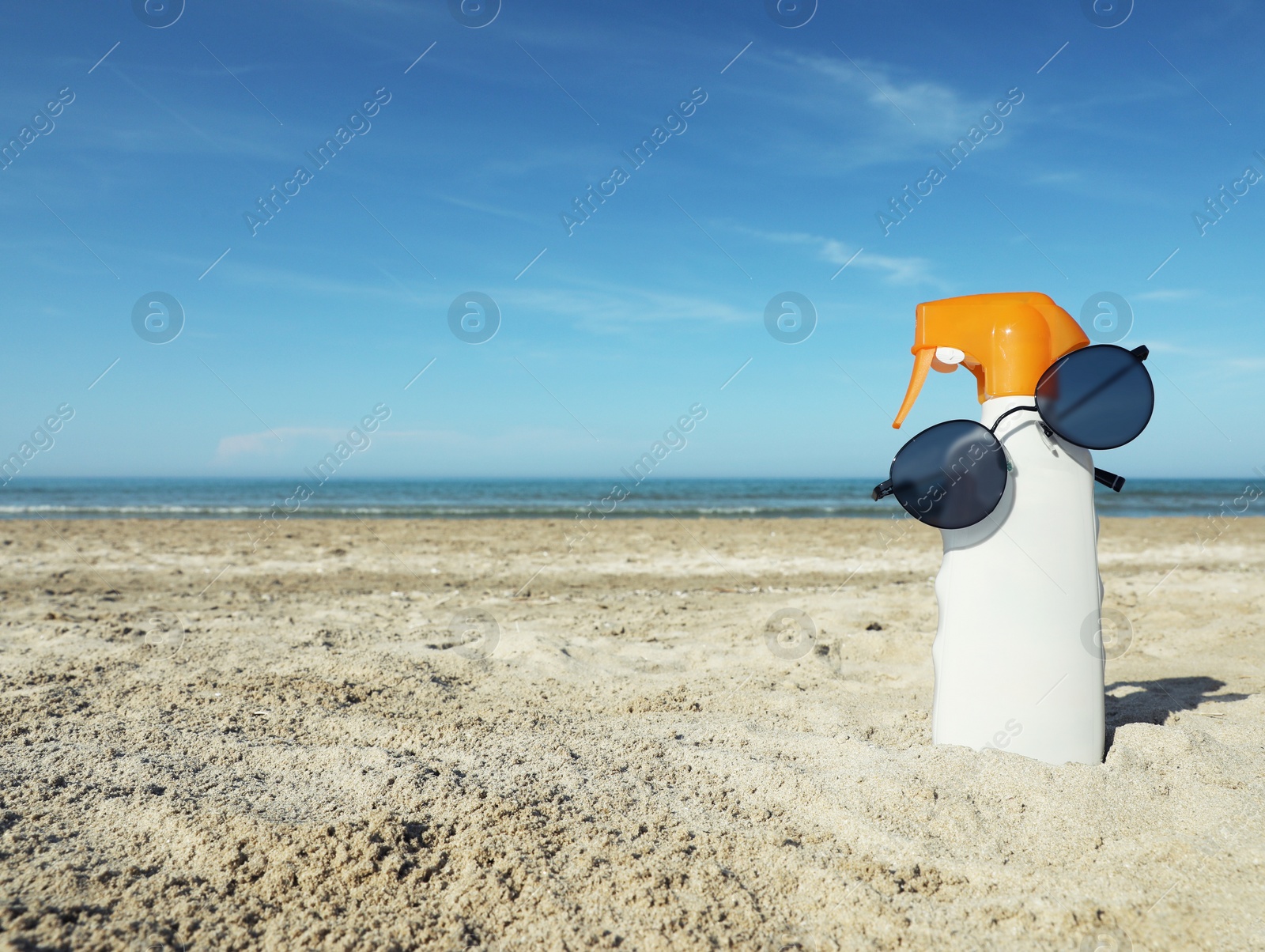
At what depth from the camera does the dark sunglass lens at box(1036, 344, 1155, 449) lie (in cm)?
282

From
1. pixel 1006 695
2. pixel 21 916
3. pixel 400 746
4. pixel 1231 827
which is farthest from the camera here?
pixel 400 746

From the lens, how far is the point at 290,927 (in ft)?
6.48

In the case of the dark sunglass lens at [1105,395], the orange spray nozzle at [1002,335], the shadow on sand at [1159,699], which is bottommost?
the shadow on sand at [1159,699]

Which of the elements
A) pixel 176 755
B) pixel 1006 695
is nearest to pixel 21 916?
pixel 176 755

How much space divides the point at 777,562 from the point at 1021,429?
7.67 metres

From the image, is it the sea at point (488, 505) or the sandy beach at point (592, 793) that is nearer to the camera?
the sandy beach at point (592, 793)

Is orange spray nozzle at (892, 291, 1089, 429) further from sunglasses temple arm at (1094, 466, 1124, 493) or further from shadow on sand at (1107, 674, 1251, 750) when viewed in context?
shadow on sand at (1107, 674, 1251, 750)

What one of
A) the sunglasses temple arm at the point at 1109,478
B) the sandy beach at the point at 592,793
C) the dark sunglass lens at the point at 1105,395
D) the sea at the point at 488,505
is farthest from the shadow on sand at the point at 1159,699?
the sea at the point at 488,505

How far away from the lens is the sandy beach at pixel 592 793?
6.72ft

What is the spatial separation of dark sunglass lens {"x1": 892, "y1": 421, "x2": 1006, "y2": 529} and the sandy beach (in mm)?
941

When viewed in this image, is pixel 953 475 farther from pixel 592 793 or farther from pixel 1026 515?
pixel 592 793

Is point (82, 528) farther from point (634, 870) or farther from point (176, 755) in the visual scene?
point (634, 870)

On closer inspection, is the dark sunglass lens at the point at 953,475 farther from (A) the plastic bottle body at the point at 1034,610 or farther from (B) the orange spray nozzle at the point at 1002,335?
(B) the orange spray nozzle at the point at 1002,335

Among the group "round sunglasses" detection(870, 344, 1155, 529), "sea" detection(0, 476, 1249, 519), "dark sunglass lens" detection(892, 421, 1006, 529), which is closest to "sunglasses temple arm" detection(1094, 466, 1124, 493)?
"round sunglasses" detection(870, 344, 1155, 529)
